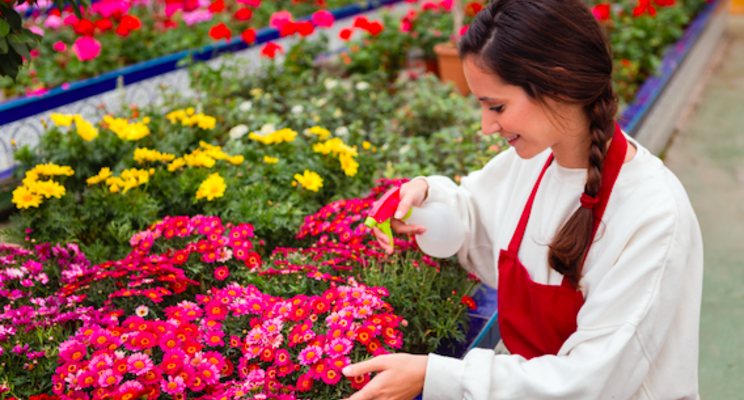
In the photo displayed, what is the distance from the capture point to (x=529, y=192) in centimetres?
152

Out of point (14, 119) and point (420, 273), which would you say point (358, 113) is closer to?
point (14, 119)

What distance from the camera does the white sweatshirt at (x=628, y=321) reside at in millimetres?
1153

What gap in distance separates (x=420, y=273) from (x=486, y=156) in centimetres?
110

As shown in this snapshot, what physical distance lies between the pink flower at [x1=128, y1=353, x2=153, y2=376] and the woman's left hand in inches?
16.9

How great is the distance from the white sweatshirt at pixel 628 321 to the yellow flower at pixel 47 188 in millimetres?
1636

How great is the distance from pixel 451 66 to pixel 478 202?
14.0ft

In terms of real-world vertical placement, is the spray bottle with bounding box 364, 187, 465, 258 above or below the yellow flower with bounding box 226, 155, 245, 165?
above

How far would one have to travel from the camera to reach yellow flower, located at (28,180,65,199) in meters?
2.10

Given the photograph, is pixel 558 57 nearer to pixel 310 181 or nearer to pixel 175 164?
pixel 310 181

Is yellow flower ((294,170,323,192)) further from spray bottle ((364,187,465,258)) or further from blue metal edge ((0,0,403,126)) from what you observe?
blue metal edge ((0,0,403,126))

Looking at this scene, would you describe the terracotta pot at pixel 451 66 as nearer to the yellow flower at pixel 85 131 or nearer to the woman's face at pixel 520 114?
the yellow flower at pixel 85 131

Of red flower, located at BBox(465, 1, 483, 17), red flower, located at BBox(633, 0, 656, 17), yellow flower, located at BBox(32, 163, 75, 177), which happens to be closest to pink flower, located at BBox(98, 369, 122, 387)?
yellow flower, located at BBox(32, 163, 75, 177)

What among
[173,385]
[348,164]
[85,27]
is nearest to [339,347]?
[173,385]

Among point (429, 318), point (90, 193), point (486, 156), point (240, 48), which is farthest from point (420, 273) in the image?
point (240, 48)
